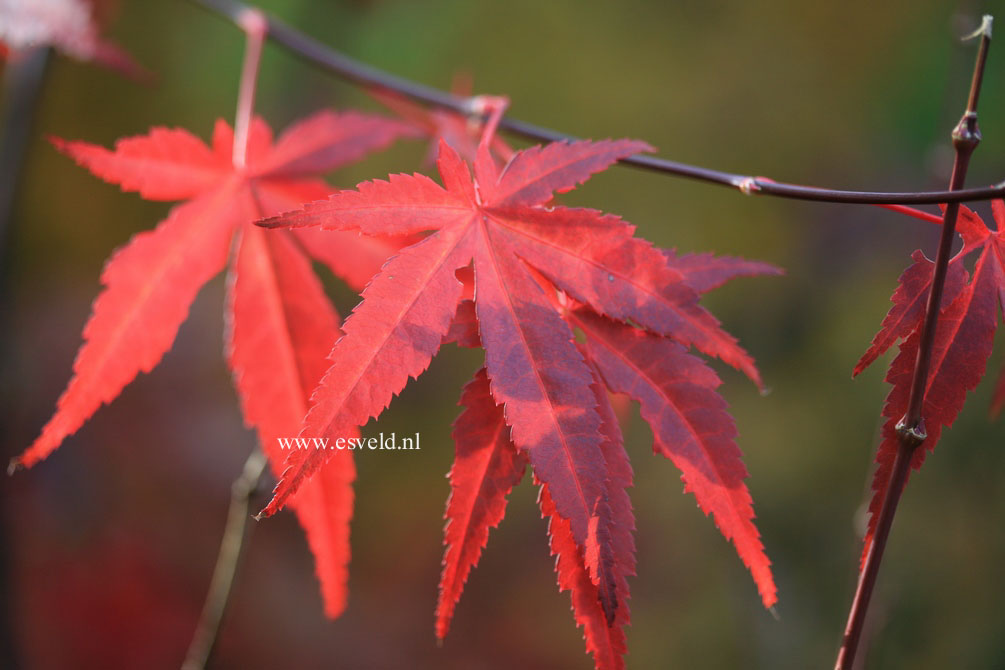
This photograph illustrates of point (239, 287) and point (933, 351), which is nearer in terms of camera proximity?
point (933, 351)

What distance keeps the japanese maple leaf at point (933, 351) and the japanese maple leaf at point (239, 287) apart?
1.12ft

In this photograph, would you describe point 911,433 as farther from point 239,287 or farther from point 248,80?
point 248,80

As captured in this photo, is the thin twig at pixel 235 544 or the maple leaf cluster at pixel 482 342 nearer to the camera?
the maple leaf cluster at pixel 482 342

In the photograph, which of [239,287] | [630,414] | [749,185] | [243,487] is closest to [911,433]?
[749,185]

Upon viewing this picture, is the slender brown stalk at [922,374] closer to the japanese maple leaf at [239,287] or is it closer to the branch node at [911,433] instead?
the branch node at [911,433]

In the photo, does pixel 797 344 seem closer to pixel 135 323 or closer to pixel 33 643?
pixel 135 323


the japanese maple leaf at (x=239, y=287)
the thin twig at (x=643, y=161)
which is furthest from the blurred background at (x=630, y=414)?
the japanese maple leaf at (x=239, y=287)

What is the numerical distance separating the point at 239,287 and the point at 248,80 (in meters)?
0.25

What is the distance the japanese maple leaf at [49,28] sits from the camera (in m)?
0.74

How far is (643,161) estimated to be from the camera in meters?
0.47

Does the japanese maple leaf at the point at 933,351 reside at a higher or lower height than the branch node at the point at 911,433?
higher

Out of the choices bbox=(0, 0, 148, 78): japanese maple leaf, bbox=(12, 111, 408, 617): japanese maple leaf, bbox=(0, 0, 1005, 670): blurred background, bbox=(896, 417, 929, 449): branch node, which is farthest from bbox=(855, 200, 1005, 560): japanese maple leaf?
bbox=(0, 0, 1005, 670): blurred background

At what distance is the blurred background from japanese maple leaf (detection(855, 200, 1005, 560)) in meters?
1.10

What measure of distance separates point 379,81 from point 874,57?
157 cm
